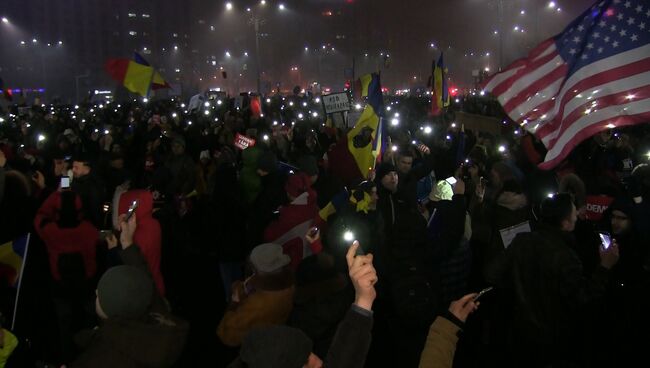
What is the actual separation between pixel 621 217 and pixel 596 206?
52.1 inches

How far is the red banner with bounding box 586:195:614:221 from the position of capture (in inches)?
248

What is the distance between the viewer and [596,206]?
6.41 meters

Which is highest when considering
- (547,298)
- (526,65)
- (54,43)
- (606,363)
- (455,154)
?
(54,43)

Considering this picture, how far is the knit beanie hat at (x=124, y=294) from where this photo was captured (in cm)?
302

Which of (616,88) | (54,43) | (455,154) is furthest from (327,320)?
(54,43)

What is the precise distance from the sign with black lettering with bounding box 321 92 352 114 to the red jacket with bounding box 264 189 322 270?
6915 mm

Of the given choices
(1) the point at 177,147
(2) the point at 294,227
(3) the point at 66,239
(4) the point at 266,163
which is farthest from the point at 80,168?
(2) the point at 294,227

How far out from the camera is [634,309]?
4.33 m

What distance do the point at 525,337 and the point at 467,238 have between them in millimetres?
1557

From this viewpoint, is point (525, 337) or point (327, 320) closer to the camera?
point (327, 320)

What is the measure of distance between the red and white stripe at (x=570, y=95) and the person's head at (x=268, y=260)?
2.57m

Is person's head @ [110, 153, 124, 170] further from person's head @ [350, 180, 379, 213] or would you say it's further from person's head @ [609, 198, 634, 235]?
person's head @ [609, 198, 634, 235]

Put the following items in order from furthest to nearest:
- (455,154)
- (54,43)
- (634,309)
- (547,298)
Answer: (54,43) → (455,154) → (634,309) → (547,298)

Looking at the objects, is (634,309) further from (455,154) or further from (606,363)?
(455,154)
